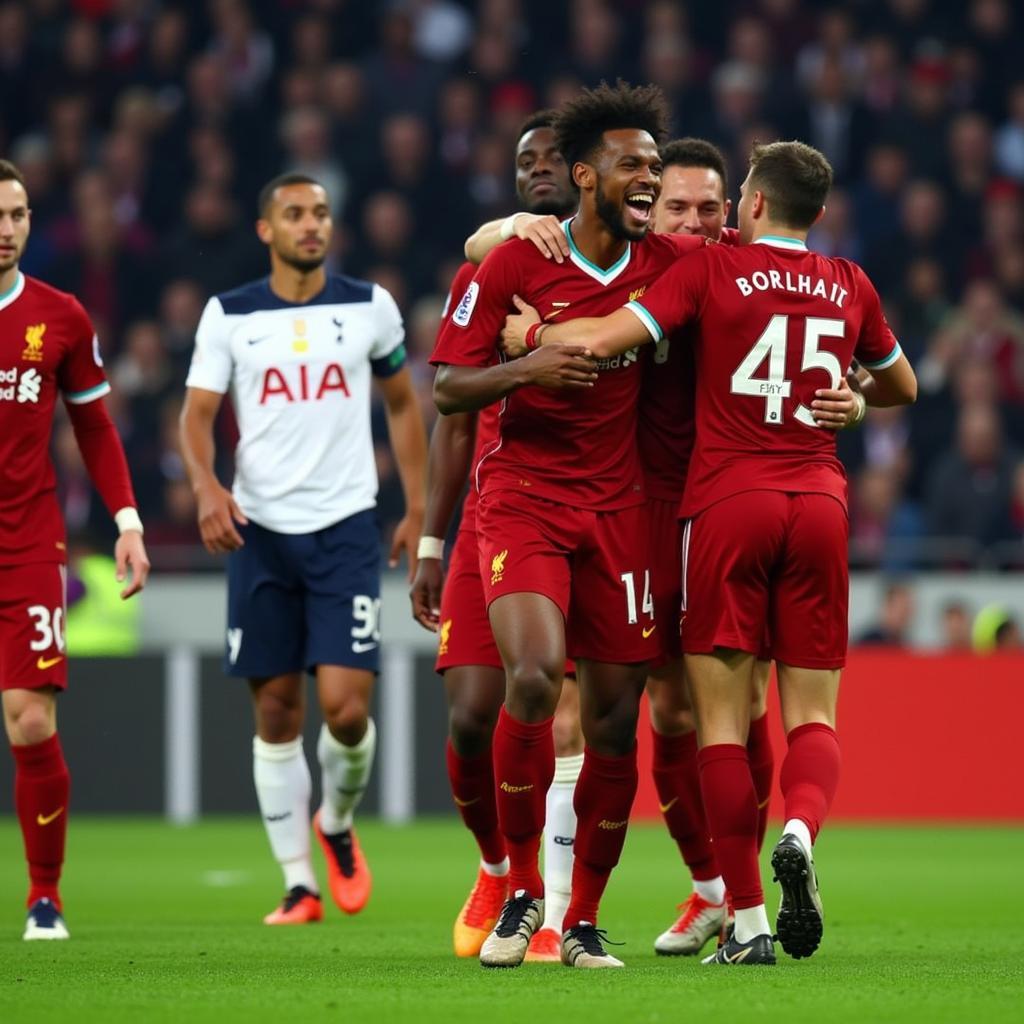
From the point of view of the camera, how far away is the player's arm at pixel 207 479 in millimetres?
7848

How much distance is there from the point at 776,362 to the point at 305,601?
2922 millimetres

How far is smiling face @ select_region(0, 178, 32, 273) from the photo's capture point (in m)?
7.20

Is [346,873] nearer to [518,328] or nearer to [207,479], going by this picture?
[207,479]

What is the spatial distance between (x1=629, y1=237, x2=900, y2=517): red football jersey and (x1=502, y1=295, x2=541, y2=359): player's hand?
32 cm

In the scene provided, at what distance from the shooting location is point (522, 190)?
7.01 meters

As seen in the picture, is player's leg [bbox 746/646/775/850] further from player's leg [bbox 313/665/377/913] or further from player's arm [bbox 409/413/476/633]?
player's leg [bbox 313/665/377/913]

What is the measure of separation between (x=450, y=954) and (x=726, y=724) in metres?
1.22

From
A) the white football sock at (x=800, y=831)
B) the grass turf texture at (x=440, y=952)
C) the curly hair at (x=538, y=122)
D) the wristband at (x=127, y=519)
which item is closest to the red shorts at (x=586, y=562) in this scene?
the white football sock at (x=800, y=831)

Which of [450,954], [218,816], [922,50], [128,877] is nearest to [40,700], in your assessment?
[450,954]

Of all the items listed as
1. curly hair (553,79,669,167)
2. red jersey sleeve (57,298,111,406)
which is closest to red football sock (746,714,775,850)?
curly hair (553,79,669,167)

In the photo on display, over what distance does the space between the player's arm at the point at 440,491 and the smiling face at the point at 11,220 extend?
1598 mm

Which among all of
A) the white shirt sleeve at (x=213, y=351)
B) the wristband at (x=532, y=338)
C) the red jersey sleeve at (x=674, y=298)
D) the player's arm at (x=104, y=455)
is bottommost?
the player's arm at (x=104, y=455)

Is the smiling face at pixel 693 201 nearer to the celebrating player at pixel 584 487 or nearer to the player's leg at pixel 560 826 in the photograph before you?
the celebrating player at pixel 584 487

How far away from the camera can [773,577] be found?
5.92 meters
